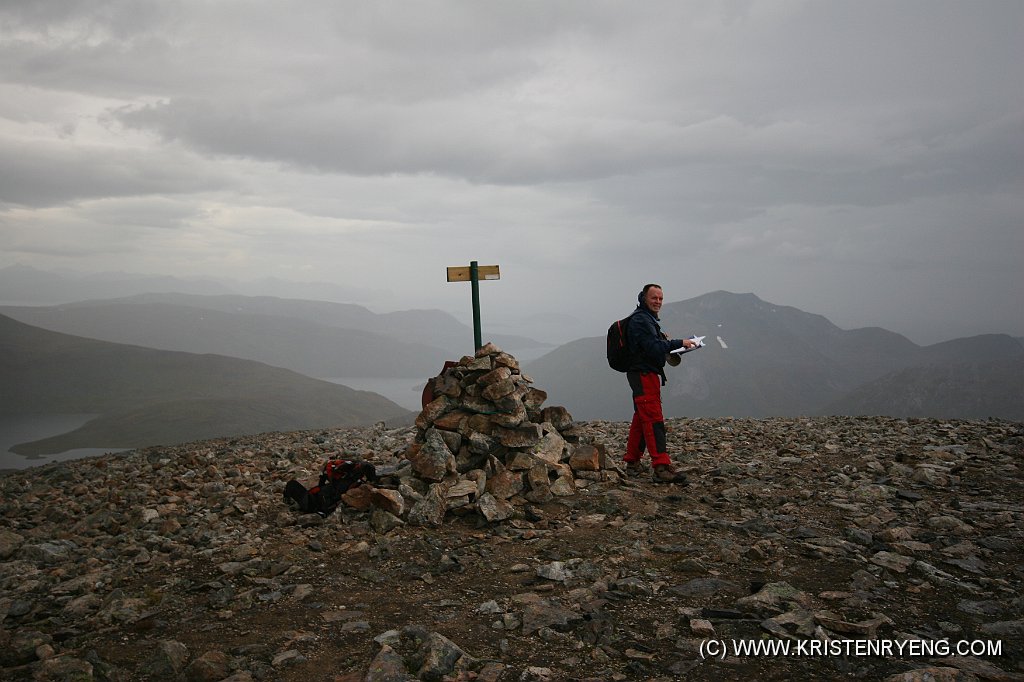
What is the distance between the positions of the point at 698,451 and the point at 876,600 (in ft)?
27.1

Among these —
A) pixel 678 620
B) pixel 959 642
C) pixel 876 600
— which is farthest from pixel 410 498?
pixel 959 642

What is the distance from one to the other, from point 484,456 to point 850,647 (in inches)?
260

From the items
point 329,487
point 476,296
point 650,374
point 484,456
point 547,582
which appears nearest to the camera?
point 547,582

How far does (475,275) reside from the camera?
42.6 ft

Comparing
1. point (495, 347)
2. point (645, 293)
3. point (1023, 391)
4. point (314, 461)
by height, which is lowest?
point (1023, 391)

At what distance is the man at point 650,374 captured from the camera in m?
11.2

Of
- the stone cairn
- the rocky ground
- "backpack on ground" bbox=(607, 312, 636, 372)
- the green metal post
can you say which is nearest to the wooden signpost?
the green metal post

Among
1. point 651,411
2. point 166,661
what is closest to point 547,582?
point 166,661

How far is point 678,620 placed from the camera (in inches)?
240

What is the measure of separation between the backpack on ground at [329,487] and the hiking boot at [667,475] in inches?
207

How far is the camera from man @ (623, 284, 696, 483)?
11.2 meters

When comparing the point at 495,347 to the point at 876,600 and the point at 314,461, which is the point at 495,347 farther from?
the point at 876,600

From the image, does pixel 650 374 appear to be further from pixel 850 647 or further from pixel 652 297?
pixel 850 647

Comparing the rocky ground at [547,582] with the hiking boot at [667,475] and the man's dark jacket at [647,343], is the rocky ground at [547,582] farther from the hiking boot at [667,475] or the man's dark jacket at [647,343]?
the man's dark jacket at [647,343]
